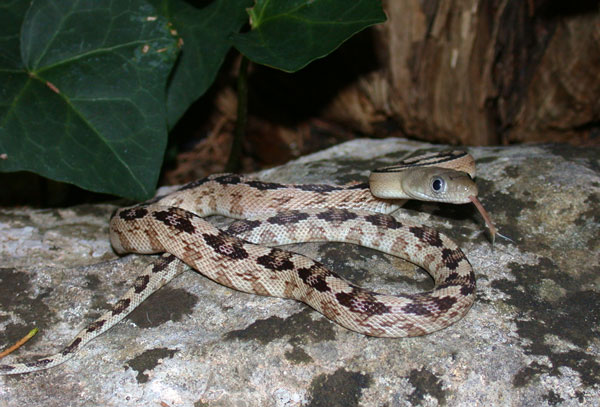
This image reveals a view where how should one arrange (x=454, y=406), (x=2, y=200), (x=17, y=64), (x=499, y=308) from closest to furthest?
(x=454, y=406) → (x=499, y=308) → (x=17, y=64) → (x=2, y=200)

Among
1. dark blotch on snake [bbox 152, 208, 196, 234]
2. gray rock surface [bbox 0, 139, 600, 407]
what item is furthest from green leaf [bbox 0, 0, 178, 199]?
gray rock surface [bbox 0, 139, 600, 407]

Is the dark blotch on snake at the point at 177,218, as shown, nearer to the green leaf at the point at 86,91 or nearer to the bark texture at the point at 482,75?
the green leaf at the point at 86,91

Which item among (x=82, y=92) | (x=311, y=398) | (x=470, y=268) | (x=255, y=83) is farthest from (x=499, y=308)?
(x=255, y=83)

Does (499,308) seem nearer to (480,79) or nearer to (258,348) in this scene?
(258,348)

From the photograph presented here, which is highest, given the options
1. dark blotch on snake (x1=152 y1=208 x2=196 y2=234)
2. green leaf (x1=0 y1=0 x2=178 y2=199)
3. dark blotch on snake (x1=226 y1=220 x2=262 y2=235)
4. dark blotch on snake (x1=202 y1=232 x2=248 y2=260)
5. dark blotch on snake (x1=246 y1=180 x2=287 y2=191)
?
green leaf (x1=0 y1=0 x2=178 y2=199)

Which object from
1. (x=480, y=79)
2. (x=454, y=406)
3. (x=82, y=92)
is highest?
(x=82, y=92)

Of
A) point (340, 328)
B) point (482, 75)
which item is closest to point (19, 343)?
point (340, 328)

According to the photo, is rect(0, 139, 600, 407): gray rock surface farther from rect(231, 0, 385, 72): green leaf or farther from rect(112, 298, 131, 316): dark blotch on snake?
rect(231, 0, 385, 72): green leaf
